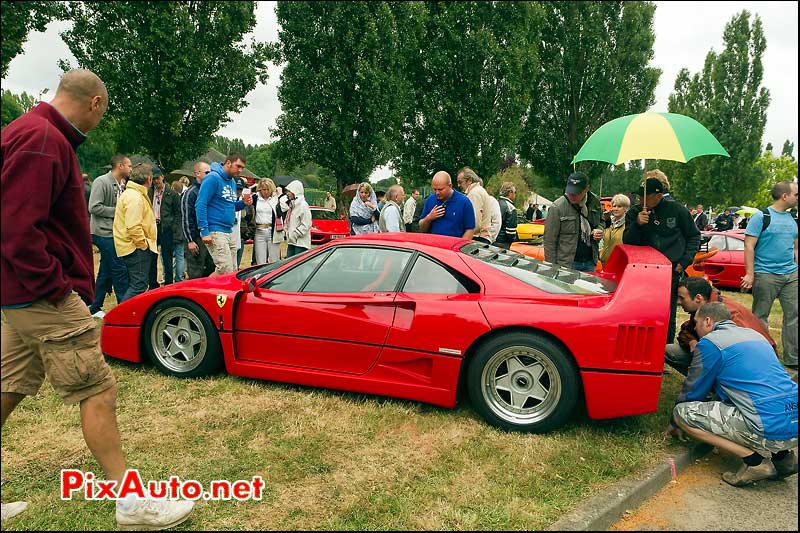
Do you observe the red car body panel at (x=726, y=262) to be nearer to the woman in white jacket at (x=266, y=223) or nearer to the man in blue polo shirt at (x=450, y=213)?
the man in blue polo shirt at (x=450, y=213)

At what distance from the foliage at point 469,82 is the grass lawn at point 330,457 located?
19975 millimetres

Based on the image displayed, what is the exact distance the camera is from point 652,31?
2634 cm

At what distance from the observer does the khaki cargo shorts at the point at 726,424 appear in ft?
10.2

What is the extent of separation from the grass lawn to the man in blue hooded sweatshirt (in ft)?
7.49

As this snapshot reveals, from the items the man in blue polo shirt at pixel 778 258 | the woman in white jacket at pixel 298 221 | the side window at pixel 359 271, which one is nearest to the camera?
the side window at pixel 359 271

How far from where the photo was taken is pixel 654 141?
4.46m

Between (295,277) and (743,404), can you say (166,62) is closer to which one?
(295,277)

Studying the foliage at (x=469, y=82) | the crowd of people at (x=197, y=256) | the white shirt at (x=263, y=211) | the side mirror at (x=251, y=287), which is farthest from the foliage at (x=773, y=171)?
the side mirror at (x=251, y=287)

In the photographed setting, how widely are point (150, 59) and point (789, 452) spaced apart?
2015 centimetres

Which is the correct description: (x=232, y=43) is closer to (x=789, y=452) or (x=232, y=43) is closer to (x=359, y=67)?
(x=359, y=67)

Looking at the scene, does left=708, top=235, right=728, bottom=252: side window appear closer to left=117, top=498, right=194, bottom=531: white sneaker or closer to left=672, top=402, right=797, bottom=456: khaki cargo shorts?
left=672, top=402, right=797, bottom=456: khaki cargo shorts

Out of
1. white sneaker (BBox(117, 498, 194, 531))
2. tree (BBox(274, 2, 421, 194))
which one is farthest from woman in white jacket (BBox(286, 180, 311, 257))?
tree (BBox(274, 2, 421, 194))

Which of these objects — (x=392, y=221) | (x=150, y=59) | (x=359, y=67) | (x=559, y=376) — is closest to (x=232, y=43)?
(x=150, y=59)

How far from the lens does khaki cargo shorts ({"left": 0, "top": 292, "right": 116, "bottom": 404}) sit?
2.28 m
